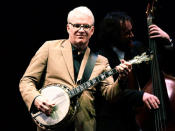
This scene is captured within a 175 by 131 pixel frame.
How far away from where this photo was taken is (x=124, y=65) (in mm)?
2471

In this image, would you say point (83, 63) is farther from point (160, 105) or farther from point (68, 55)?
point (160, 105)

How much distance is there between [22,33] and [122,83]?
77.4 inches

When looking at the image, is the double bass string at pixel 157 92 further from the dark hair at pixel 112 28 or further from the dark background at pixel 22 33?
the dark background at pixel 22 33

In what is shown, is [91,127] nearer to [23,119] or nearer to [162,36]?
[162,36]

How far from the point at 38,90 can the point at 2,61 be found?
1454 mm

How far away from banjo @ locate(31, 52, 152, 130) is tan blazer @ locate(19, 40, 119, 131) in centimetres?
7

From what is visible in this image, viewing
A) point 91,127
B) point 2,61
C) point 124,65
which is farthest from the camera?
point 2,61

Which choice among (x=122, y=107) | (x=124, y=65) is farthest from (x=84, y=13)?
(x=122, y=107)

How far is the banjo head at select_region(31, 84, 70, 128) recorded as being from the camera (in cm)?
253

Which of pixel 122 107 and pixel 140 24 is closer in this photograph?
pixel 122 107

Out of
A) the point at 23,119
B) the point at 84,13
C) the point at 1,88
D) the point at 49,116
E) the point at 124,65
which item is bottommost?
Result: the point at 23,119

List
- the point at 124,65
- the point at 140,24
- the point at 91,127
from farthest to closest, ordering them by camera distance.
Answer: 1. the point at 140,24
2. the point at 91,127
3. the point at 124,65

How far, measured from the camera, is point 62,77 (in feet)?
8.79

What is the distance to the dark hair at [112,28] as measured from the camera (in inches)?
130
